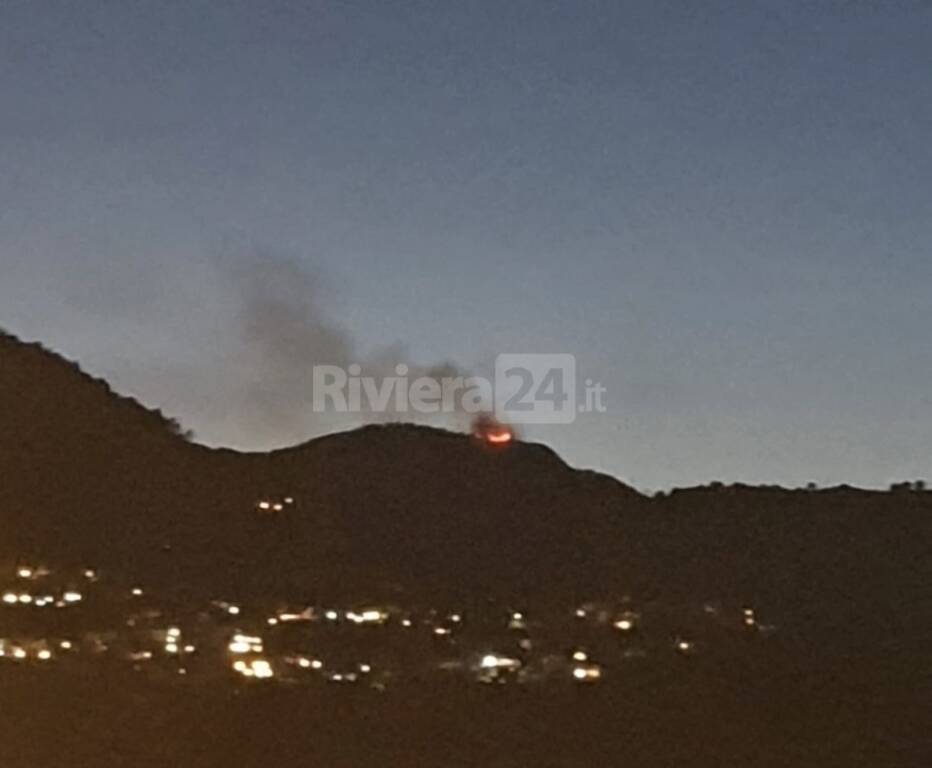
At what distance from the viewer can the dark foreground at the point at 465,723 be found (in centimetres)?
2611

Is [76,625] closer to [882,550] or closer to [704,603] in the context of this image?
[704,603]

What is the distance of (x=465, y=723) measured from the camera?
1264 inches

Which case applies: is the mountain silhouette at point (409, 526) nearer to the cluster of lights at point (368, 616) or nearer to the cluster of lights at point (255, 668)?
the cluster of lights at point (368, 616)

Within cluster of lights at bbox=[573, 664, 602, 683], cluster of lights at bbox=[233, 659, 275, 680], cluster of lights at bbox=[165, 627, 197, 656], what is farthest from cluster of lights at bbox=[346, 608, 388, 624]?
cluster of lights at bbox=[233, 659, 275, 680]

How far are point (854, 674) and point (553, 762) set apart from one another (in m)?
16.4

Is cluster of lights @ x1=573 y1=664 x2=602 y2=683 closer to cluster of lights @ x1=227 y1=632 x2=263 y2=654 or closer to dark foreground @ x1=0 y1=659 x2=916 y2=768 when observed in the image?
dark foreground @ x1=0 y1=659 x2=916 y2=768

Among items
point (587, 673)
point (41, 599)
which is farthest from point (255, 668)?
point (41, 599)

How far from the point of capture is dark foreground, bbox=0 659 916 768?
85.7 ft

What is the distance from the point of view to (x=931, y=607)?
52.8m

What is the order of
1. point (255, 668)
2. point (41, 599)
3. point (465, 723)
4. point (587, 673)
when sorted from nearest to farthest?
point (465, 723) < point (255, 668) < point (587, 673) < point (41, 599)

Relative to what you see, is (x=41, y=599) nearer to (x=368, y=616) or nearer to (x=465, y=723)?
(x=368, y=616)

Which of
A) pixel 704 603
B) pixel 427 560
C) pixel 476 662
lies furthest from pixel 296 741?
pixel 427 560

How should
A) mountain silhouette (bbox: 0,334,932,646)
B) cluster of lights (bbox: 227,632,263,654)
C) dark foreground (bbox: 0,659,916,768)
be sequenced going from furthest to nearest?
mountain silhouette (bbox: 0,334,932,646) < cluster of lights (bbox: 227,632,263,654) < dark foreground (bbox: 0,659,916,768)

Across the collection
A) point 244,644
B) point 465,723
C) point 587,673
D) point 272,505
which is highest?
point 272,505
